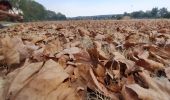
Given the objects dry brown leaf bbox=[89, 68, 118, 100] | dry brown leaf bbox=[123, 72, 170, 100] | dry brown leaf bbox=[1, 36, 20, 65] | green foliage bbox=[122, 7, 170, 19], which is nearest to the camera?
dry brown leaf bbox=[123, 72, 170, 100]

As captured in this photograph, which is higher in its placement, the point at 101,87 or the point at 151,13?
the point at 101,87

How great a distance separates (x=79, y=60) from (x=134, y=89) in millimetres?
549

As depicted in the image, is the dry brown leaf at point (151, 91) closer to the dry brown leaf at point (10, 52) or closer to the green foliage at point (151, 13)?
the dry brown leaf at point (10, 52)

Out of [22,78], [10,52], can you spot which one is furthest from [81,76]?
[10,52]

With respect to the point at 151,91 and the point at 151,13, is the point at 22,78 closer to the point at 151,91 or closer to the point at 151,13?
the point at 151,91

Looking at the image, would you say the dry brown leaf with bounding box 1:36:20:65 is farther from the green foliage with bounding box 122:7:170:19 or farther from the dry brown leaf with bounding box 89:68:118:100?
the green foliage with bounding box 122:7:170:19

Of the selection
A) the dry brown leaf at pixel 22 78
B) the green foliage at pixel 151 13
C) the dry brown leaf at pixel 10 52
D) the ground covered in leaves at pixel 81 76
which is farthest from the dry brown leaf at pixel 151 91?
the green foliage at pixel 151 13

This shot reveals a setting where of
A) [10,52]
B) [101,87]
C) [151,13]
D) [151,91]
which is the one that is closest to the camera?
[151,91]

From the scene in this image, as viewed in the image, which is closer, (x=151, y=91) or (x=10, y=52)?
(x=151, y=91)

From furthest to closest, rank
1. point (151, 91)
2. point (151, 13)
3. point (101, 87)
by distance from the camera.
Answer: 1. point (151, 13)
2. point (101, 87)
3. point (151, 91)

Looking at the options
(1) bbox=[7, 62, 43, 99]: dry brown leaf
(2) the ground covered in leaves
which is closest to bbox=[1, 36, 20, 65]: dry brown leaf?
(2) the ground covered in leaves

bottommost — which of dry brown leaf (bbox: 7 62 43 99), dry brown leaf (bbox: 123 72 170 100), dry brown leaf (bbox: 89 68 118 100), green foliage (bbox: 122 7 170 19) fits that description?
green foliage (bbox: 122 7 170 19)

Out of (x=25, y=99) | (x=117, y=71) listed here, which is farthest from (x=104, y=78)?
(x=25, y=99)

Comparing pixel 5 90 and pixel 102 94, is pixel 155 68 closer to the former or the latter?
pixel 102 94
